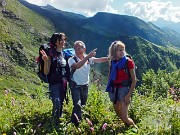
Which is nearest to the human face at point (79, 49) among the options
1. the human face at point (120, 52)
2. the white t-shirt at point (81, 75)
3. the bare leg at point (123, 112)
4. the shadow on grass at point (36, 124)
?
the white t-shirt at point (81, 75)

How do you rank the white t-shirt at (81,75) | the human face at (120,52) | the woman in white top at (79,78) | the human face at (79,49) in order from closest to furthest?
the human face at (120,52) < the woman in white top at (79,78) < the human face at (79,49) < the white t-shirt at (81,75)

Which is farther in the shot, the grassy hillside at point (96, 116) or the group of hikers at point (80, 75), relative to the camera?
the group of hikers at point (80, 75)

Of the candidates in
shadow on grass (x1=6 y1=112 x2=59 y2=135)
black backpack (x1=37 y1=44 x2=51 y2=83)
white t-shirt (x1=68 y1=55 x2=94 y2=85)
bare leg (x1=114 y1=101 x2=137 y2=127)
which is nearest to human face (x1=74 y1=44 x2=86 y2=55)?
white t-shirt (x1=68 y1=55 x2=94 y2=85)

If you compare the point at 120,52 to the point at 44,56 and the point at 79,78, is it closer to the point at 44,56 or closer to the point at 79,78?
the point at 79,78

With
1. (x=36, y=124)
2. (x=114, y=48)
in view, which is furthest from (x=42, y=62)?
(x=114, y=48)

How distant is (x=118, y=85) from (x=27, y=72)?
499 feet

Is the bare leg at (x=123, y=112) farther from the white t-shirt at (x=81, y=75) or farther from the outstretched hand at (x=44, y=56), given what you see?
the outstretched hand at (x=44, y=56)

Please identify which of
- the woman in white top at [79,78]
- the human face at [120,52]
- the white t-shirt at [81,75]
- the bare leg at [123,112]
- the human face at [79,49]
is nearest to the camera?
the bare leg at [123,112]

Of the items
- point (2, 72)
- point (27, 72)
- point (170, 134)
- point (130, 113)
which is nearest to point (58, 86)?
point (130, 113)

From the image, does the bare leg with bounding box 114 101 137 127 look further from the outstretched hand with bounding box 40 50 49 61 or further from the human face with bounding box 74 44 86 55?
the outstretched hand with bounding box 40 50 49 61

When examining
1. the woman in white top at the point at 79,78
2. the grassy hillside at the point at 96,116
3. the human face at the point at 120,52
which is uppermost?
the human face at the point at 120,52

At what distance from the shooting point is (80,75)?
7504 millimetres

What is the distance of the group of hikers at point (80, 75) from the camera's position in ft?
22.1

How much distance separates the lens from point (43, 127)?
7.46 meters
